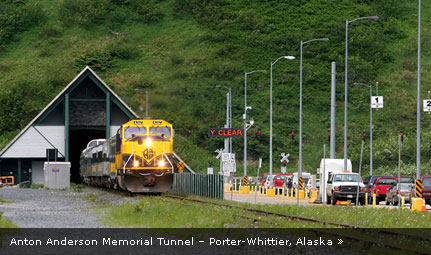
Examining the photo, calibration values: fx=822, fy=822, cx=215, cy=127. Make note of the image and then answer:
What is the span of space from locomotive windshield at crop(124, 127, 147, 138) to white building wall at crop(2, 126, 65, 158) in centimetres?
2954

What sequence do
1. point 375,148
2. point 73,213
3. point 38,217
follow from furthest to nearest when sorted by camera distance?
point 375,148, point 73,213, point 38,217

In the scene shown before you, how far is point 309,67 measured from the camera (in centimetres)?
12288

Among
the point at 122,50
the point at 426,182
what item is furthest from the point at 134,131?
the point at 122,50

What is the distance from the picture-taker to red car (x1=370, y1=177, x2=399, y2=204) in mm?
51312

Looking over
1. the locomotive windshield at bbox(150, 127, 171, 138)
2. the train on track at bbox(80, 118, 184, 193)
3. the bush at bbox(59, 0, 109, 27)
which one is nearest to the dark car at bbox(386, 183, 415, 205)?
the train on track at bbox(80, 118, 184, 193)

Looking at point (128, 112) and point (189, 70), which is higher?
point (189, 70)

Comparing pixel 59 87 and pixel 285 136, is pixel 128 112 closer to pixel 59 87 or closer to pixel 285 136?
pixel 285 136

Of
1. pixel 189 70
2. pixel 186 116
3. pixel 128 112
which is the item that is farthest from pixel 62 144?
pixel 189 70

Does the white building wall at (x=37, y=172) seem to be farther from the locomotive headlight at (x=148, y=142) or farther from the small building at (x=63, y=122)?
the locomotive headlight at (x=148, y=142)

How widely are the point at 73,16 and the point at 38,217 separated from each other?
122m

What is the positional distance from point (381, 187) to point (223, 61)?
7522 cm

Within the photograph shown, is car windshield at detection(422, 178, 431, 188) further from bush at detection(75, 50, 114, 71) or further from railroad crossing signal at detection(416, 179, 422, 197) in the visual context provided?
bush at detection(75, 50, 114, 71)

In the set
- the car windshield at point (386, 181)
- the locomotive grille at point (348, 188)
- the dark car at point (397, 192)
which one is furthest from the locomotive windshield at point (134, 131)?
the car windshield at point (386, 181)

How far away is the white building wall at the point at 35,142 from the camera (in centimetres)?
7369
